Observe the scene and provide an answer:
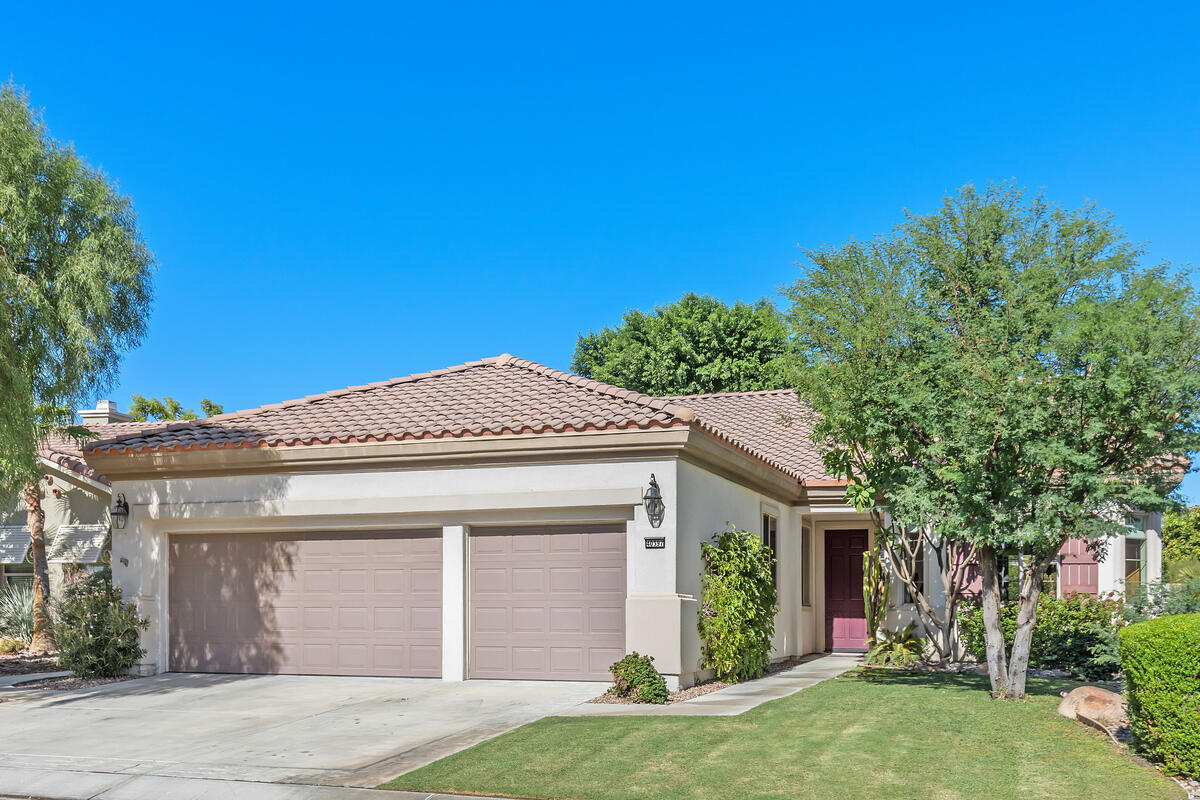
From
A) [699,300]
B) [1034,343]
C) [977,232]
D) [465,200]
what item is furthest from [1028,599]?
[699,300]

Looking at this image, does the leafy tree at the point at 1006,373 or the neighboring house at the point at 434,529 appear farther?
the neighboring house at the point at 434,529

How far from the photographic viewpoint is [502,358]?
718 inches

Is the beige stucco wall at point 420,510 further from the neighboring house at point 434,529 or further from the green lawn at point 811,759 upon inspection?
the green lawn at point 811,759

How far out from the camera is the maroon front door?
20.7 m

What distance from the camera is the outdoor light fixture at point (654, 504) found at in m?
13.7

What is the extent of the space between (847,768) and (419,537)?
814 centimetres

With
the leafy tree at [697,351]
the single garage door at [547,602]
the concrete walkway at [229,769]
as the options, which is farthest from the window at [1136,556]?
the leafy tree at [697,351]

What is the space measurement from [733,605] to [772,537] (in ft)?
12.9

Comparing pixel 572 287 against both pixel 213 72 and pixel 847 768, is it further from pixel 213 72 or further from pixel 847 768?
pixel 847 768

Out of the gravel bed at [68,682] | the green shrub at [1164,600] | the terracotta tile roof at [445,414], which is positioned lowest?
the gravel bed at [68,682]

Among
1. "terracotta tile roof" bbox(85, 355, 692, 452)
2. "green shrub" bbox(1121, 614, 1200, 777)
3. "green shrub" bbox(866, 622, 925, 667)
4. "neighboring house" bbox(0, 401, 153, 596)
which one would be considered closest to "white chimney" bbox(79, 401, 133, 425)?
"neighboring house" bbox(0, 401, 153, 596)

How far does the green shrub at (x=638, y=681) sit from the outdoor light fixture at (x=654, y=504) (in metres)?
1.72

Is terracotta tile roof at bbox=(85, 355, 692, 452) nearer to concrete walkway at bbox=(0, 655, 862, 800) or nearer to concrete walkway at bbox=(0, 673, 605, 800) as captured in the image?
concrete walkway at bbox=(0, 673, 605, 800)

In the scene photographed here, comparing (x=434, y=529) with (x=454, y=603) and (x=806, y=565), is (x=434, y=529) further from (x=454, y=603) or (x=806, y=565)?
(x=806, y=565)
